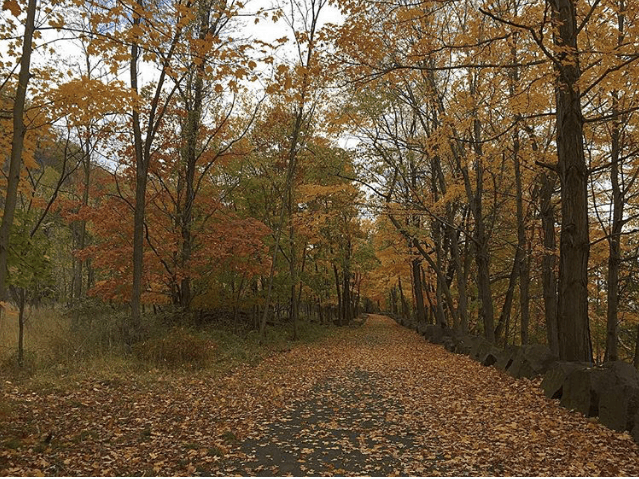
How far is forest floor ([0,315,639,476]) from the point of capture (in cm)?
442

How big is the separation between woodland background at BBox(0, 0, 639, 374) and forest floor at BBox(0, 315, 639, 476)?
1.68 meters

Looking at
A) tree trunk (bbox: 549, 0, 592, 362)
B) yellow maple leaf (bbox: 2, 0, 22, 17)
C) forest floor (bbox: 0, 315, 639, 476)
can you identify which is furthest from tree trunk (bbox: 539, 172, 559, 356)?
yellow maple leaf (bbox: 2, 0, 22, 17)

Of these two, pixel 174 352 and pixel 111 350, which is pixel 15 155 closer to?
pixel 174 352

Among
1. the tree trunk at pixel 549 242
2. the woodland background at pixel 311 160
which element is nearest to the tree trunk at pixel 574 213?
the woodland background at pixel 311 160

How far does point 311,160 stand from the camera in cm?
1720

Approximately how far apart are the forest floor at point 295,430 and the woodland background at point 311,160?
168 cm

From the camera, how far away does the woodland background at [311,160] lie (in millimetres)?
6691

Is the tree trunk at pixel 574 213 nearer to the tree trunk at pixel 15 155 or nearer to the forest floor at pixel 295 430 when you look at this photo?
the forest floor at pixel 295 430

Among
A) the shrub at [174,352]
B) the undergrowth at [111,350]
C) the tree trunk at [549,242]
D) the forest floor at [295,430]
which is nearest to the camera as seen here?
the forest floor at [295,430]

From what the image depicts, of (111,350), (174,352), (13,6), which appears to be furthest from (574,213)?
(111,350)

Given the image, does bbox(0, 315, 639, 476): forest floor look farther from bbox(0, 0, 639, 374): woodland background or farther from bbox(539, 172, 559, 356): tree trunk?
bbox(539, 172, 559, 356): tree trunk

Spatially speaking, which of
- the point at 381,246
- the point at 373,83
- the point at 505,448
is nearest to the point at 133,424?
the point at 505,448

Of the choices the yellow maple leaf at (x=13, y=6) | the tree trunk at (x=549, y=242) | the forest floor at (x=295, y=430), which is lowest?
the forest floor at (x=295, y=430)

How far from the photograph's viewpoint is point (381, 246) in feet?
82.6
